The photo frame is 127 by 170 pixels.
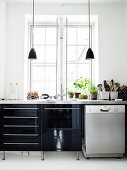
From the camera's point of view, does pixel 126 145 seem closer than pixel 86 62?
Yes

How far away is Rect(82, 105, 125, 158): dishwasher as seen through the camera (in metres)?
2.65

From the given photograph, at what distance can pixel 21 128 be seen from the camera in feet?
8.91

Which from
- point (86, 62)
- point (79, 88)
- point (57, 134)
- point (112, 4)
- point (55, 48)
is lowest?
point (57, 134)

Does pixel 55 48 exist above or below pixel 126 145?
above

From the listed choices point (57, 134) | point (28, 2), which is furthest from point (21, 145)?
point (28, 2)

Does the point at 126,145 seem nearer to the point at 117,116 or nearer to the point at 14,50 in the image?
the point at 117,116

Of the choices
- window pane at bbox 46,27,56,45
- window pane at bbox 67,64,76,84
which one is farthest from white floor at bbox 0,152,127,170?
window pane at bbox 46,27,56,45

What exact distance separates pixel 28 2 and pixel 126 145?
10.7 ft

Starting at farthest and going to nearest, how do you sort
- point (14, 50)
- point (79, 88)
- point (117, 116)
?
point (79, 88)
point (14, 50)
point (117, 116)

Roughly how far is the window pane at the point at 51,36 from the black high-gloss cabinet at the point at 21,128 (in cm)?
161

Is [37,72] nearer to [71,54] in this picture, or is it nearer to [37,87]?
[37,87]

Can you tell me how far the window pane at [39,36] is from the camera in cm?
369

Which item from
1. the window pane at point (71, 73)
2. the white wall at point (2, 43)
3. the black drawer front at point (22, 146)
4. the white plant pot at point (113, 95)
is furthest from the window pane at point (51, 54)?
the black drawer front at point (22, 146)

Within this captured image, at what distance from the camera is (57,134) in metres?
2.72
